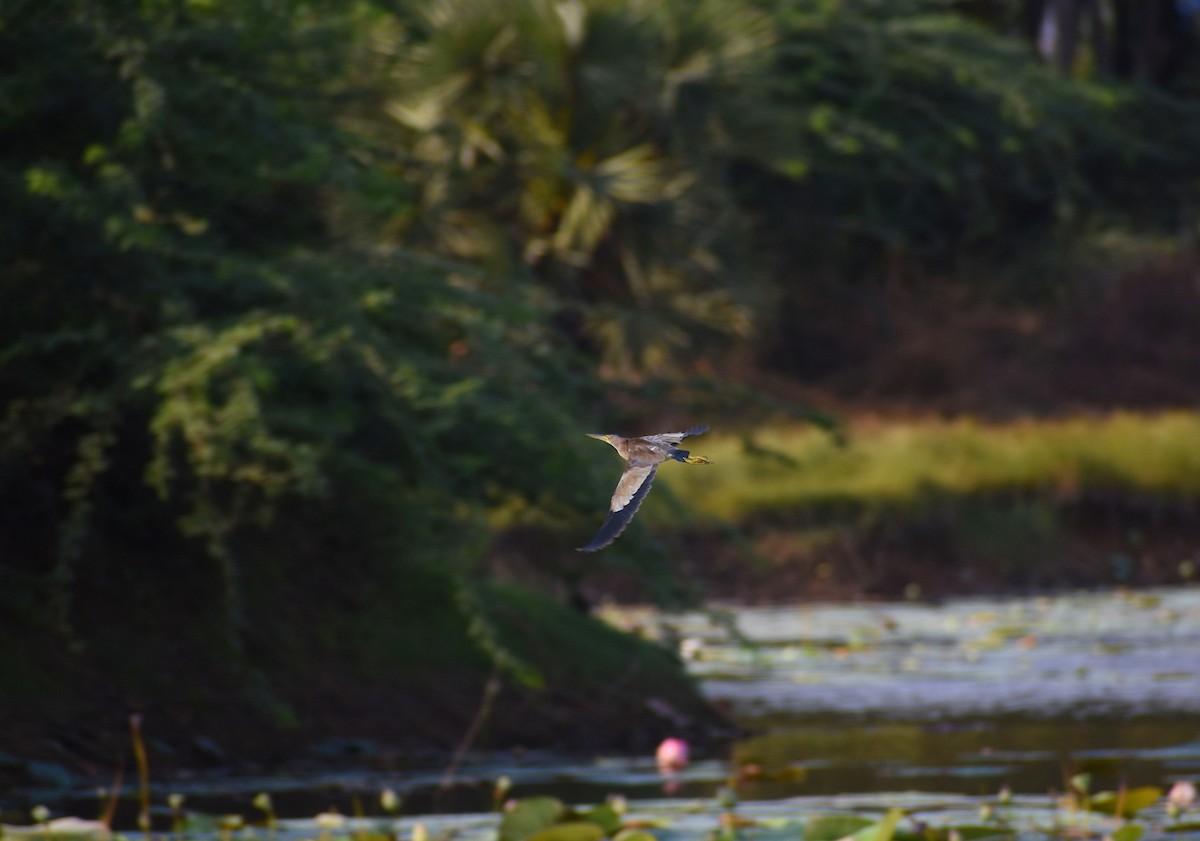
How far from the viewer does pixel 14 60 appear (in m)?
6.89

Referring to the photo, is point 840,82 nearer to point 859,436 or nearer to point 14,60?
point 859,436

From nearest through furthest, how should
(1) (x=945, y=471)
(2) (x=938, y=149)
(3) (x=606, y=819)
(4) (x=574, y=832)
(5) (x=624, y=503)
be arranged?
(5) (x=624, y=503)
(4) (x=574, y=832)
(3) (x=606, y=819)
(1) (x=945, y=471)
(2) (x=938, y=149)

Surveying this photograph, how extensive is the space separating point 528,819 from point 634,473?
1.52 metres

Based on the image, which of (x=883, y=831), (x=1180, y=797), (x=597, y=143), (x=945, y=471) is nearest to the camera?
(x=883, y=831)

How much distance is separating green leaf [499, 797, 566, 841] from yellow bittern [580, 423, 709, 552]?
1362 mm

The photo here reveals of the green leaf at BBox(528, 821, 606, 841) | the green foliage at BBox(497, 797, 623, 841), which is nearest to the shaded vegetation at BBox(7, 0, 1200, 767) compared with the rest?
the green foliage at BBox(497, 797, 623, 841)

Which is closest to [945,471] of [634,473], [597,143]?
[597,143]

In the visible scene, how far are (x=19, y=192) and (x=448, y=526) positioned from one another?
178 cm

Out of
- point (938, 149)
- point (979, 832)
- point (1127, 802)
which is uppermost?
point (979, 832)

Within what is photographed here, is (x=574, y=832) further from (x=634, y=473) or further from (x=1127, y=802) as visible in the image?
(x=1127, y=802)

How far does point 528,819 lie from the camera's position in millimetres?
4719

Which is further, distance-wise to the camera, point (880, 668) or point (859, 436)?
point (859, 436)

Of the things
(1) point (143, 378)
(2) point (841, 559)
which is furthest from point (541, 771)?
(2) point (841, 559)

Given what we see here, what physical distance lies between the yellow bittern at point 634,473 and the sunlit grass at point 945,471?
10115mm
